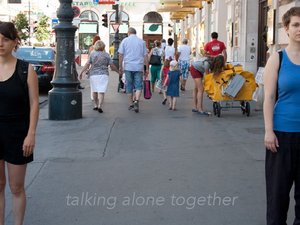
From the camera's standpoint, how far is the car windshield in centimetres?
1745

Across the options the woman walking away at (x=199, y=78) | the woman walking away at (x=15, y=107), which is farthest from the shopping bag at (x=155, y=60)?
the woman walking away at (x=15, y=107)

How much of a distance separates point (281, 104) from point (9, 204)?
2.91 meters

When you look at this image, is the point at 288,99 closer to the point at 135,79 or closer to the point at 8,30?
the point at 8,30

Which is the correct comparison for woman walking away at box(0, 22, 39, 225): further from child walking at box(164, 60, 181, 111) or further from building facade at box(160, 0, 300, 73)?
building facade at box(160, 0, 300, 73)

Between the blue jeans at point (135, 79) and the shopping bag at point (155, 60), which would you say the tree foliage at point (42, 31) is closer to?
the shopping bag at point (155, 60)

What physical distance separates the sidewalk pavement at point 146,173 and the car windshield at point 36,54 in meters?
7.34

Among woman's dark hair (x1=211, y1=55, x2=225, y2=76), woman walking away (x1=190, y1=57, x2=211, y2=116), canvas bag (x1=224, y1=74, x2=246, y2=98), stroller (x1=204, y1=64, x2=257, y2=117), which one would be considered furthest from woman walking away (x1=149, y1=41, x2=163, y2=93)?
canvas bag (x1=224, y1=74, x2=246, y2=98)

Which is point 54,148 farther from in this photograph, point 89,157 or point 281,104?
point 281,104

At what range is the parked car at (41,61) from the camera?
55.4 ft

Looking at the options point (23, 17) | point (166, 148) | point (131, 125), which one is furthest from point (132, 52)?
point (23, 17)

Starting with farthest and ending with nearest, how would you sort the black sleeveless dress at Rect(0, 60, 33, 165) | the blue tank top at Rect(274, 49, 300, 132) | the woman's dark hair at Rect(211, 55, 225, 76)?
the woman's dark hair at Rect(211, 55, 225, 76), the black sleeveless dress at Rect(0, 60, 33, 165), the blue tank top at Rect(274, 49, 300, 132)

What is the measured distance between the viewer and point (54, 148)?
8.01 meters

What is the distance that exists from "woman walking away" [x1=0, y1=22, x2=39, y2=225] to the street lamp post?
20.8 feet

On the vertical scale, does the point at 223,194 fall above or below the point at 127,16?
below
